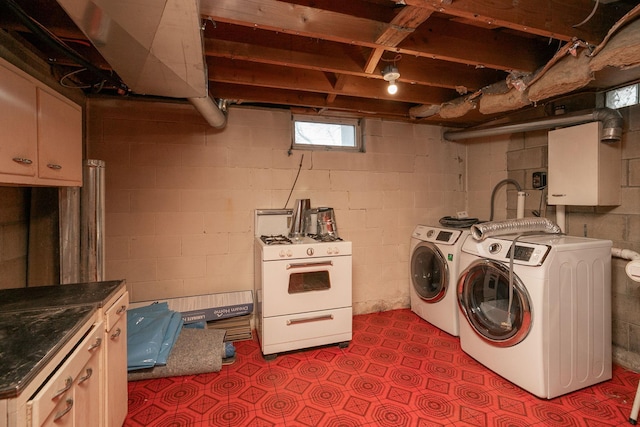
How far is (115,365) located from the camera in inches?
57.2

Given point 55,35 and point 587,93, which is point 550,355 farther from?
point 55,35

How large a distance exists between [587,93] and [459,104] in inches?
40.0

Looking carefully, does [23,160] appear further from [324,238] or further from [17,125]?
[324,238]

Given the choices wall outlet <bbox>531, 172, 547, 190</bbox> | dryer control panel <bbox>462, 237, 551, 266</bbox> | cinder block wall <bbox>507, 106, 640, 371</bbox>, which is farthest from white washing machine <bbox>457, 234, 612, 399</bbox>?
wall outlet <bbox>531, 172, 547, 190</bbox>

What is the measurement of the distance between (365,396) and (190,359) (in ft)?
4.21

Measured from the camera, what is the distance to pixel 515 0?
1.42 m

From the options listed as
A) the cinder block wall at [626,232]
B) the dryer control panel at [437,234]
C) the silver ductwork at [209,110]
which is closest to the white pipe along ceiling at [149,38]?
the silver ductwork at [209,110]

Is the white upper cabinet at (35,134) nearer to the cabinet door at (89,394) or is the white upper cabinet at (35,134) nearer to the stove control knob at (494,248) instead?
the cabinet door at (89,394)

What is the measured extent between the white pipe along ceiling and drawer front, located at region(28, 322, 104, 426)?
125 cm

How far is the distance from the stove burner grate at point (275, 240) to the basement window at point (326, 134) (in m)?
0.97

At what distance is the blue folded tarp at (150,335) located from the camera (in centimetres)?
207

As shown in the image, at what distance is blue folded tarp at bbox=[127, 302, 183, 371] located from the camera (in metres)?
2.07

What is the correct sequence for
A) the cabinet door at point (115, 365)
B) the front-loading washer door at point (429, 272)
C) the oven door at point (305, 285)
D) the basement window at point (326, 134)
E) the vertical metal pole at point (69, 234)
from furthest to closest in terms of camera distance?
the basement window at point (326, 134)
the front-loading washer door at point (429, 272)
the oven door at point (305, 285)
the vertical metal pole at point (69, 234)
the cabinet door at point (115, 365)

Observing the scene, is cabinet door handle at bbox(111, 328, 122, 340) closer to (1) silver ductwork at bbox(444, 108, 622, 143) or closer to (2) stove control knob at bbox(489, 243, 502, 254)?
(2) stove control knob at bbox(489, 243, 502, 254)
